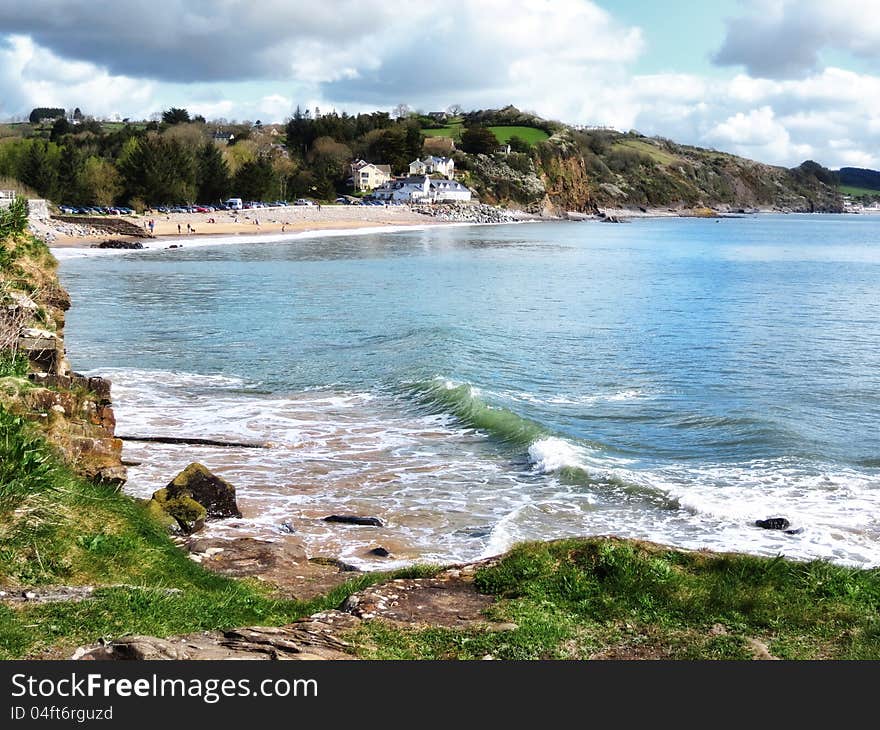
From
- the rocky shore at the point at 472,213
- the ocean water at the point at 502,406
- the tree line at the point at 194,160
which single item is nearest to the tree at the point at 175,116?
the tree line at the point at 194,160

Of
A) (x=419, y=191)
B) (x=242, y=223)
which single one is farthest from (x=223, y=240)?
(x=419, y=191)

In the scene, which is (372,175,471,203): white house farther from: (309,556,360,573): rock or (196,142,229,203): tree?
(309,556,360,573): rock

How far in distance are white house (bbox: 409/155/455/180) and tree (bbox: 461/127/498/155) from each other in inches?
545

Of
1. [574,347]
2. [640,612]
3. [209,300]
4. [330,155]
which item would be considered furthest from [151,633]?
[330,155]

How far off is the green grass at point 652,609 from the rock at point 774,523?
472 cm

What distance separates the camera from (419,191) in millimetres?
156500

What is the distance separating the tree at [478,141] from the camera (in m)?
189

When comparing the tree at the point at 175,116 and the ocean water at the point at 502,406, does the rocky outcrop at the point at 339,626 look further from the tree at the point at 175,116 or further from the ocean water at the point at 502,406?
the tree at the point at 175,116

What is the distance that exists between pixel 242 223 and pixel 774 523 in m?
92.3

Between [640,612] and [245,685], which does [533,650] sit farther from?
[245,685]

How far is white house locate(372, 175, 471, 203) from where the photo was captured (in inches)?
6088

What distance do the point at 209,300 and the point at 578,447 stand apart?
92.8 ft

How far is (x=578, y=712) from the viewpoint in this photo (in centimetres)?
490

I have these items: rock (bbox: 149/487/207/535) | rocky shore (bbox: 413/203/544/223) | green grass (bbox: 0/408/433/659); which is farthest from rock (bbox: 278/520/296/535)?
rocky shore (bbox: 413/203/544/223)
